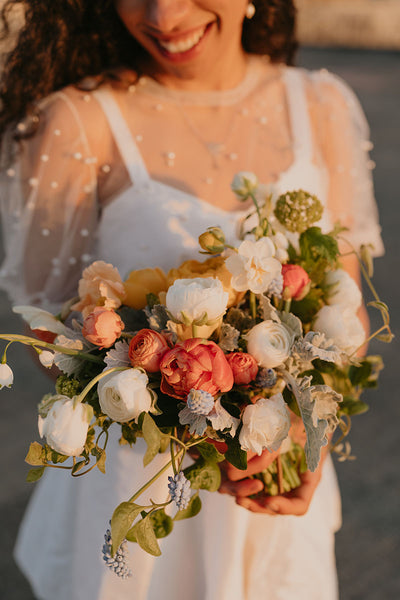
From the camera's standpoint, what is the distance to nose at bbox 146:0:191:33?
127cm

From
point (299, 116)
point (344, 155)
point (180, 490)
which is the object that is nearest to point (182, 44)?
point (299, 116)

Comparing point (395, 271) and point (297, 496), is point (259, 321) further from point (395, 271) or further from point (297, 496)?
point (395, 271)

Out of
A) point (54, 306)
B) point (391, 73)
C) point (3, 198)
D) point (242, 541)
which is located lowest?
point (391, 73)

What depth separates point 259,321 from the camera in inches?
40.9

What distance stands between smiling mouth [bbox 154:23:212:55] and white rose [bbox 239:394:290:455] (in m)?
0.89

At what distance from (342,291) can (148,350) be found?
0.43 m

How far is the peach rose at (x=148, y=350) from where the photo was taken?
34.6 inches

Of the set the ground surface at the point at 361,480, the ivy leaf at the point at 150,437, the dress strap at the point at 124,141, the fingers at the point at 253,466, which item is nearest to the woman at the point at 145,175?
the dress strap at the point at 124,141

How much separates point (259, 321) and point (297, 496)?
1.54ft

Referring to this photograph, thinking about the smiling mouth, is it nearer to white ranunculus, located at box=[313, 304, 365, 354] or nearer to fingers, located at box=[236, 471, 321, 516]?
white ranunculus, located at box=[313, 304, 365, 354]

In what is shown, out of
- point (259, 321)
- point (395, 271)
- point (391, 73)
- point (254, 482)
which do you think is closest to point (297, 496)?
point (254, 482)

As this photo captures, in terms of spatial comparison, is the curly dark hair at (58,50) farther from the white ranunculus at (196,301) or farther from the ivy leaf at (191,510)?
the ivy leaf at (191,510)

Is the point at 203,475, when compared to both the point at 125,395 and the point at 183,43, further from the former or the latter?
the point at 183,43

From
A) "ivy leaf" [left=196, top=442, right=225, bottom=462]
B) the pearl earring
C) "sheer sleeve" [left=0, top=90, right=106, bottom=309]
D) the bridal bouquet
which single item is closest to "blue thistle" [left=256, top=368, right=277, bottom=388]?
the bridal bouquet
